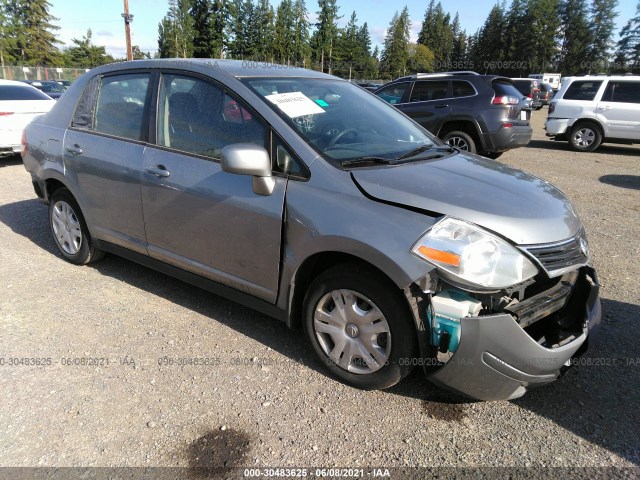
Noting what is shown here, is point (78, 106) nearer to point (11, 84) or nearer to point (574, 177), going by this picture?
A: point (11, 84)

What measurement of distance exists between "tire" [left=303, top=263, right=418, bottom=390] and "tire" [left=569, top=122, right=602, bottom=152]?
1148cm

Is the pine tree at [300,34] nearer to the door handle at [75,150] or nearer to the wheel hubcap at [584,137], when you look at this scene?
the wheel hubcap at [584,137]

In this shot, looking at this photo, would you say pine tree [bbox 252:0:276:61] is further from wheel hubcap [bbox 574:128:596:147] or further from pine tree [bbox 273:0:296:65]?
wheel hubcap [bbox 574:128:596:147]

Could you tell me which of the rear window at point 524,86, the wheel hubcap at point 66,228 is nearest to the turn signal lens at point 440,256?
the wheel hubcap at point 66,228

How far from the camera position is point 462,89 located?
9.18 m

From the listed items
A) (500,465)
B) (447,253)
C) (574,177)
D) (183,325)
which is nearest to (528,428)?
(500,465)

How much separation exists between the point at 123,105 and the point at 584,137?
11.6 metres

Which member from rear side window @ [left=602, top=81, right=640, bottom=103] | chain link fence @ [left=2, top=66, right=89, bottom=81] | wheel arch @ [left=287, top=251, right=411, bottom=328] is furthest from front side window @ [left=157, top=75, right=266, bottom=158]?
chain link fence @ [left=2, top=66, right=89, bottom=81]

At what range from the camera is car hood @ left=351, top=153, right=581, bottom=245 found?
2312 mm

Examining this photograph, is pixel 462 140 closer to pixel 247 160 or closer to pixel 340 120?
pixel 340 120

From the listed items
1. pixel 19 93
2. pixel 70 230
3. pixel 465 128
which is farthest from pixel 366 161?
pixel 19 93

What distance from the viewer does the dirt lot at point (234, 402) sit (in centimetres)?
226

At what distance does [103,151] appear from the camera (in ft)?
12.1

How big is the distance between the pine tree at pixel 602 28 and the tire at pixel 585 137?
74.1 m
